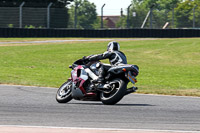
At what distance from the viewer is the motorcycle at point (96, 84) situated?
9.88 m

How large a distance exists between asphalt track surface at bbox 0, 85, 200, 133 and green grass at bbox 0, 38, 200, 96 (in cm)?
285

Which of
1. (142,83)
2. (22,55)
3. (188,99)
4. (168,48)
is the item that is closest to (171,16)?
(168,48)

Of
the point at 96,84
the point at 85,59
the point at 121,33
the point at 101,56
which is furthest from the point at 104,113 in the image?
the point at 121,33

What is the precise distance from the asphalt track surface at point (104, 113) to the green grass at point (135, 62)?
2.85 metres

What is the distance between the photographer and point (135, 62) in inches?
981

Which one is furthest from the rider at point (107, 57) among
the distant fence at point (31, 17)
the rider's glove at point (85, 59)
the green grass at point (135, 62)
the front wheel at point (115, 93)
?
the distant fence at point (31, 17)

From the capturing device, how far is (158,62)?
25.1 meters

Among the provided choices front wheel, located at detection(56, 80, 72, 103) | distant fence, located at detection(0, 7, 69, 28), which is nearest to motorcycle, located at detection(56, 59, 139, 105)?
front wheel, located at detection(56, 80, 72, 103)

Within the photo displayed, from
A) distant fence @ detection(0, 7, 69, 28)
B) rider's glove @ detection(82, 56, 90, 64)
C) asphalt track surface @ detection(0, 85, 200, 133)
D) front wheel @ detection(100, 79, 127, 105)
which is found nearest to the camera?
asphalt track surface @ detection(0, 85, 200, 133)

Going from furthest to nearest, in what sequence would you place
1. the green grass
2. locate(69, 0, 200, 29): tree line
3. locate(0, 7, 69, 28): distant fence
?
locate(69, 0, 200, 29): tree line
locate(0, 7, 69, 28): distant fence
the green grass

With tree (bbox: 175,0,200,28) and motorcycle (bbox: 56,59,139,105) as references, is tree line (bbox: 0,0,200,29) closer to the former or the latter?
tree (bbox: 175,0,200,28)

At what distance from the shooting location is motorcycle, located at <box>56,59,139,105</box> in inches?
389

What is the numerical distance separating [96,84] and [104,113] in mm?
1425

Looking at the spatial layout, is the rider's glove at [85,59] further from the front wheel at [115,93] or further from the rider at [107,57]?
the front wheel at [115,93]
